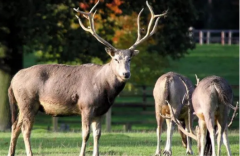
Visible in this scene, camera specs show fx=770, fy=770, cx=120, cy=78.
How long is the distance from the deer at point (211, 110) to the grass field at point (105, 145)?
2159 mm

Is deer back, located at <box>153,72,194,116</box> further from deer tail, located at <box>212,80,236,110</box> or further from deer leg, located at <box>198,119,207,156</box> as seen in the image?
deer tail, located at <box>212,80,236,110</box>

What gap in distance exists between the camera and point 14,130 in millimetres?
14359

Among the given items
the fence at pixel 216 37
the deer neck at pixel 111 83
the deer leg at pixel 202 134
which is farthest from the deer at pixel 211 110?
the fence at pixel 216 37

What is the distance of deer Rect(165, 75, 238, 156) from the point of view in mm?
12938

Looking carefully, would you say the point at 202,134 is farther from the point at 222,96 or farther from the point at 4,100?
the point at 4,100

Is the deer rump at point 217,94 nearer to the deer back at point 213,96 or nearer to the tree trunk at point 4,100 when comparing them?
the deer back at point 213,96

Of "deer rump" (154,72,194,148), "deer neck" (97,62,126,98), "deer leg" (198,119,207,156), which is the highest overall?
"deer neck" (97,62,126,98)

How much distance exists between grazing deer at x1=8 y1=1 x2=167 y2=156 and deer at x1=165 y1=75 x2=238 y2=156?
1.52 m

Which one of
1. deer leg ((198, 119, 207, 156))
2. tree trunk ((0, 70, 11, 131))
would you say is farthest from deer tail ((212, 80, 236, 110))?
tree trunk ((0, 70, 11, 131))

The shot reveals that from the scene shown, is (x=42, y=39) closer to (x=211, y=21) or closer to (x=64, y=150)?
(x=64, y=150)

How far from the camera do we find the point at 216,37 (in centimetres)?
6931

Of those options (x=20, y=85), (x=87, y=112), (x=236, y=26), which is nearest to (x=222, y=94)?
(x=87, y=112)

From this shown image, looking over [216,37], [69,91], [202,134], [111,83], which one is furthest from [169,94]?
[216,37]

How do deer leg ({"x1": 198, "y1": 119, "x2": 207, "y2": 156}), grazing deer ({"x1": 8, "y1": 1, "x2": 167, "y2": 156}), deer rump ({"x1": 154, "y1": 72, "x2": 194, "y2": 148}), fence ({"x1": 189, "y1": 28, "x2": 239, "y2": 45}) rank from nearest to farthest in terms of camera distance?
deer leg ({"x1": 198, "y1": 119, "x2": 207, "y2": 156}) → grazing deer ({"x1": 8, "y1": 1, "x2": 167, "y2": 156}) → deer rump ({"x1": 154, "y1": 72, "x2": 194, "y2": 148}) → fence ({"x1": 189, "y1": 28, "x2": 239, "y2": 45})
